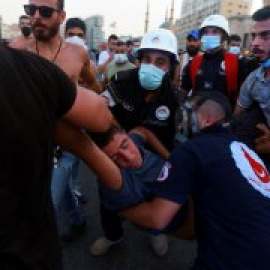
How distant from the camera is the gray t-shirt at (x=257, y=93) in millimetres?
3107

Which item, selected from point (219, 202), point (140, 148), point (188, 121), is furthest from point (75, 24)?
point (219, 202)

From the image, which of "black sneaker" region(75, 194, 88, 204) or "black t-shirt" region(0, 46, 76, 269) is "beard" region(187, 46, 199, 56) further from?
"black t-shirt" region(0, 46, 76, 269)

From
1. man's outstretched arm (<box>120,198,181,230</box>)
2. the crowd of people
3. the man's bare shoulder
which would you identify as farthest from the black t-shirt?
the man's bare shoulder

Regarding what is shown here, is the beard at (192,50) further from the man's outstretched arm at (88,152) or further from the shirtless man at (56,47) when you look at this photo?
the man's outstretched arm at (88,152)

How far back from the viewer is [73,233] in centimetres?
338

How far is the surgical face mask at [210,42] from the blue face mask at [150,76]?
A: 1218 millimetres

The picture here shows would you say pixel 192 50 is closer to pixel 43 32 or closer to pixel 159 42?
pixel 159 42

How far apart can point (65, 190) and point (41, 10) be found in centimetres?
125

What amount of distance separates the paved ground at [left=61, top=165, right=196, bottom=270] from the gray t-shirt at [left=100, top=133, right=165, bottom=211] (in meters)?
1.33

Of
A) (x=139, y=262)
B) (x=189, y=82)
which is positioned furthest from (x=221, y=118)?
(x=189, y=82)

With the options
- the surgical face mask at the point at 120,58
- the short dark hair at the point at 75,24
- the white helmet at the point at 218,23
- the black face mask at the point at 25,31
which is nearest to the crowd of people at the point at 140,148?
the white helmet at the point at 218,23

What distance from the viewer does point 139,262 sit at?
3125mm

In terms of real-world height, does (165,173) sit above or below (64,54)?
below

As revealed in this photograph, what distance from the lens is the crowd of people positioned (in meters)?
1.06
